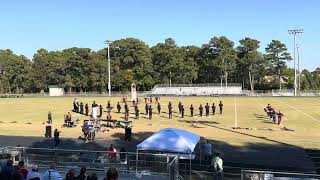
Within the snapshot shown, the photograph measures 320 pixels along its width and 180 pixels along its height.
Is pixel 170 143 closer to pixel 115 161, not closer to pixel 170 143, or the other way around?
pixel 170 143

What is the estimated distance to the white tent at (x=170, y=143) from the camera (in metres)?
17.4

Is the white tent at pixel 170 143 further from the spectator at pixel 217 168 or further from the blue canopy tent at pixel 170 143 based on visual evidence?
the spectator at pixel 217 168

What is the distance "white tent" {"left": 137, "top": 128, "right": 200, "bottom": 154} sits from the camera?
17.4 m

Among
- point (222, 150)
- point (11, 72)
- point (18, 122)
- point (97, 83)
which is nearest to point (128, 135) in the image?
point (222, 150)

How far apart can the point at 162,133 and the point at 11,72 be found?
11865 cm

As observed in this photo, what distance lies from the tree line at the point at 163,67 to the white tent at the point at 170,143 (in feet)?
320

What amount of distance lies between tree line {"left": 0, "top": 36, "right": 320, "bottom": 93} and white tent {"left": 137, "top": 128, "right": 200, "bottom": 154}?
97625 mm

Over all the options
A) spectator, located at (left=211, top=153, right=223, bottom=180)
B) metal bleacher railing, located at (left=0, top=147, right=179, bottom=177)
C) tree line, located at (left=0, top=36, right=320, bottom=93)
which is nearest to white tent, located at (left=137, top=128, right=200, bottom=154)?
metal bleacher railing, located at (left=0, top=147, right=179, bottom=177)

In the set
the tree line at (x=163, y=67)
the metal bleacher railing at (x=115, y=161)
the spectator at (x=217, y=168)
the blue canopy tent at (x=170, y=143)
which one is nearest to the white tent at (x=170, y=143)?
the blue canopy tent at (x=170, y=143)

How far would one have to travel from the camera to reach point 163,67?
118 meters

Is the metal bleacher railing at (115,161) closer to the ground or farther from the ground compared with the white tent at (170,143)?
closer to the ground

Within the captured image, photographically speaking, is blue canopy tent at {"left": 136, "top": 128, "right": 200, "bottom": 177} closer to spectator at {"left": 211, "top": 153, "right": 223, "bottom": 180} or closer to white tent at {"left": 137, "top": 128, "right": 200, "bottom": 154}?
white tent at {"left": 137, "top": 128, "right": 200, "bottom": 154}

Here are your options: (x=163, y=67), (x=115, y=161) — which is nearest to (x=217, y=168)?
(x=115, y=161)

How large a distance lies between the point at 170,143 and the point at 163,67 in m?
101
